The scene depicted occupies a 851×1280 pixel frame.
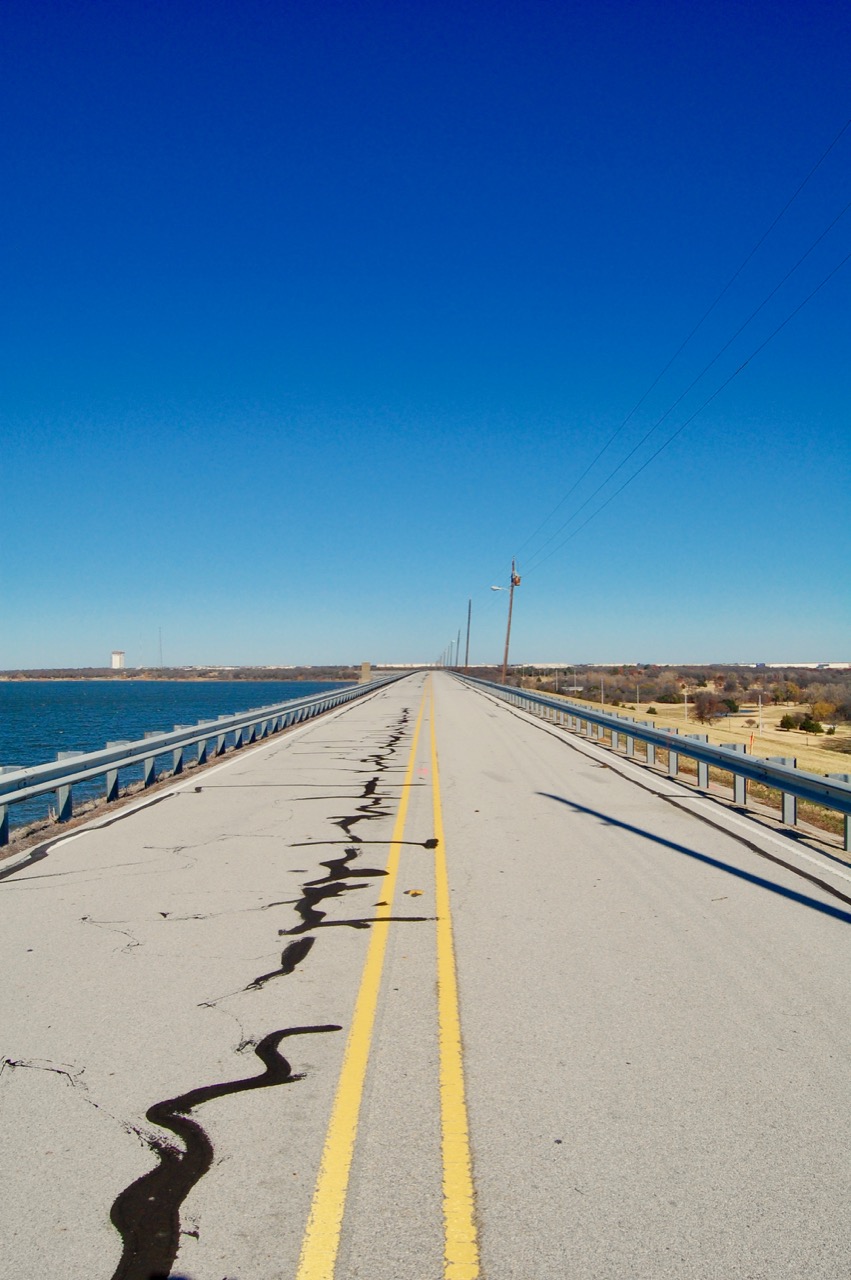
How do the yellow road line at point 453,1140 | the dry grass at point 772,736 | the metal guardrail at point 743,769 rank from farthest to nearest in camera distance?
1. the dry grass at point 772,736
2. the metal guardrail at point 743,769
3. the yellow road line at point 453,1140

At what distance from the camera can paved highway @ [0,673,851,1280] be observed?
11.0 ft

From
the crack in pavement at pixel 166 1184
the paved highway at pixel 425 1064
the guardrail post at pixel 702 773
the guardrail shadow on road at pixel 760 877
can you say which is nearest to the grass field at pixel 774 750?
the guardrail post at pixel 702 773

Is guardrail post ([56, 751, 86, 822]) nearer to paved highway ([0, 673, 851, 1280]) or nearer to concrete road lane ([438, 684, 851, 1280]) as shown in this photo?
paved highway ([0, 673, 851, 1280])

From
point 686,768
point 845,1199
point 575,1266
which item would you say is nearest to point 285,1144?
point 575,1266

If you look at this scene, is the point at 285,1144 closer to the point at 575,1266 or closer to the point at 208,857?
the point at 575,1266

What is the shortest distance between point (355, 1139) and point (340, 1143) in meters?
0.07

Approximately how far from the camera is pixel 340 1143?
3.95 meters

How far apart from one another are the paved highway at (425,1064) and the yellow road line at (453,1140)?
0.05 feet

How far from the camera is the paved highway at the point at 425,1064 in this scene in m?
3.35

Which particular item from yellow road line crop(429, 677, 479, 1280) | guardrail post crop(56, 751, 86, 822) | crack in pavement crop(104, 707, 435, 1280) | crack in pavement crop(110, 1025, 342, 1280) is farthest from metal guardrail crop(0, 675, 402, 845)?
crack in pavement crop(110, 1025, 342, 1280)

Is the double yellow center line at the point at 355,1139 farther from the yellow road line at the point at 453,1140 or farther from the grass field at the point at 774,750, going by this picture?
the grass field at the point at 774,750

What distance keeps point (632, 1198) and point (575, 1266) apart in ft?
1.59

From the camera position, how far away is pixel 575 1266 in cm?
316

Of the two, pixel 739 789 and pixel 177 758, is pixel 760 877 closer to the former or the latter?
pixel 739 789
